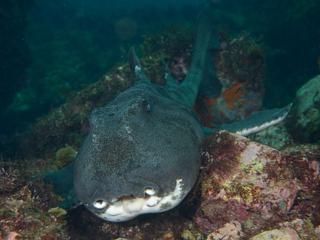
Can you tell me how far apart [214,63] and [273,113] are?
11.5ft

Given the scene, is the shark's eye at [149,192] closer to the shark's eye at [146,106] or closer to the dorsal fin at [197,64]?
the shark's eye at [146,106]

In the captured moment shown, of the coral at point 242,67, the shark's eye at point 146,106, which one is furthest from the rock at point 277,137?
the shark's eye at point 146,106

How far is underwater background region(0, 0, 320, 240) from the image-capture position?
4.65 m

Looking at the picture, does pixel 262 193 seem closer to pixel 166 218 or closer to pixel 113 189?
pixel 166 218

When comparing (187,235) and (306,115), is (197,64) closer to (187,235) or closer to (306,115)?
(306,115)

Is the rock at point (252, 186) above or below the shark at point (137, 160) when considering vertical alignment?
below

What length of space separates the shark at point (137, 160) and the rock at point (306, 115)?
227 centimetres

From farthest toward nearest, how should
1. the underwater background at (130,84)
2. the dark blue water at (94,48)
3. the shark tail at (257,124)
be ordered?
the dark blue water at (94,48) → the shark tail at (257,124) → the underwater background at (130,84)

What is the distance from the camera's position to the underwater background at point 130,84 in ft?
15.3

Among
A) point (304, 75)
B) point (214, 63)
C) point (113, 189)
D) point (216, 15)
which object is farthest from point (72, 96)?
point (216, 15)

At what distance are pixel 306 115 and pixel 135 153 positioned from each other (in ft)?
13.0

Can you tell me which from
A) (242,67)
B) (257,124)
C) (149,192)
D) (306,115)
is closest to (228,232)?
(149,192)

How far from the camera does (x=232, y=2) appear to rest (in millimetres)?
27359

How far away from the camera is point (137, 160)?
162 inches
